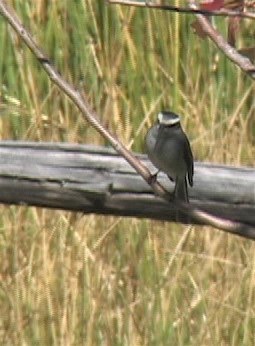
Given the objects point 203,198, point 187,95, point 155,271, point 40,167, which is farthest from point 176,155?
point 187,95

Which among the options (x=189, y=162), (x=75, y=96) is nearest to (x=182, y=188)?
(x=189, y=162)

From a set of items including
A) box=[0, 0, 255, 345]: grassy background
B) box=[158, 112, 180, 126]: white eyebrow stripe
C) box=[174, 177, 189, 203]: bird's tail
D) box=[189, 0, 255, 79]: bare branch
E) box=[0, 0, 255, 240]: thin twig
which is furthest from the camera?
box=[0, 0, 255, 345]: grassy background

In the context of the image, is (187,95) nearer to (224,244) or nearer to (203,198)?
(224,244)

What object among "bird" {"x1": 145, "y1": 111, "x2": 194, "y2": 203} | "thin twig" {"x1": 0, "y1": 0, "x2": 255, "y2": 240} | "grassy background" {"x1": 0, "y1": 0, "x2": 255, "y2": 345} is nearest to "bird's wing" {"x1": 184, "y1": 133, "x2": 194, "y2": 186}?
"bird" {"x1": 145, "y1": 111, "x2": 194, "y2": 203}

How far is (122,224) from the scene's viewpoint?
7.50 feet

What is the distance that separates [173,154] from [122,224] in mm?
649

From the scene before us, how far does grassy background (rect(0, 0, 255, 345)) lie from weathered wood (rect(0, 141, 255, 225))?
0.51 meters

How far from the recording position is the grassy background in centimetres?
219

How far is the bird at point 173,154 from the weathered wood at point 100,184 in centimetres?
3

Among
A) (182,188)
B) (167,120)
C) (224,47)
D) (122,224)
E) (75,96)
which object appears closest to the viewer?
(224,47)

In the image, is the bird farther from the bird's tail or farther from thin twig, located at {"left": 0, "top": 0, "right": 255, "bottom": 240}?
thin twig, located at {"left": 0, "top": 0, "right": 255, "bottom": 240}

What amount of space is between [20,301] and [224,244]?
431 millimetres

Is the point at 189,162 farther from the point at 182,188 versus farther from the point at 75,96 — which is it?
the point at 75,96

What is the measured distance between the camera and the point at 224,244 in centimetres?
227
